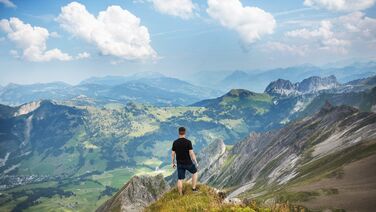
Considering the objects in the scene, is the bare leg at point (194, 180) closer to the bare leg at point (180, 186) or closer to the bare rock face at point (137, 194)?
the bare leg at point (180, 186)

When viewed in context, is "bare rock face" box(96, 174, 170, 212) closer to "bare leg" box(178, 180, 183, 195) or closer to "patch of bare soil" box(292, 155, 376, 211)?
"patch of bare soil" box(292, 155, 376, 211)

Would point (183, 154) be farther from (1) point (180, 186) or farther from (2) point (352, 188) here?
(2) point (352, 188)

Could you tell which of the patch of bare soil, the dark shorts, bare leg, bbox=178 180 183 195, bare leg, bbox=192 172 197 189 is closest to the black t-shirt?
the dark shorts

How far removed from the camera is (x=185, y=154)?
1126 inches

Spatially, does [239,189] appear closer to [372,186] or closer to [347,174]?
[347,174]

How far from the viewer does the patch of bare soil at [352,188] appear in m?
66.1

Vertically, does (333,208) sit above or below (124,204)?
above

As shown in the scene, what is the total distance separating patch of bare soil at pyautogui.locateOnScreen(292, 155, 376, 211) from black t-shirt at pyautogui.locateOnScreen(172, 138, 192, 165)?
147 feet

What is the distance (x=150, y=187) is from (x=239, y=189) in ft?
270

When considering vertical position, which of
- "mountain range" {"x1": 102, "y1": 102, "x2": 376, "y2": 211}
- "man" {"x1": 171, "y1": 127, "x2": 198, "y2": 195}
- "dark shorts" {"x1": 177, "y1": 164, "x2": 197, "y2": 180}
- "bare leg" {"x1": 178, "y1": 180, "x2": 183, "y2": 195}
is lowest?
"mountain range" {"x1": 102, "y1": 102, "x2": 376, "y2": 211}

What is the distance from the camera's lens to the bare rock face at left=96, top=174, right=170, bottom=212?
10681cm

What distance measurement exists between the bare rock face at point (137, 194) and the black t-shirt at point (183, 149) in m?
78.6

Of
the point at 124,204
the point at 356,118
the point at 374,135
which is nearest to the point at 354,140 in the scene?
the point at 374,135

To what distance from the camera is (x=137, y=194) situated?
111 m
